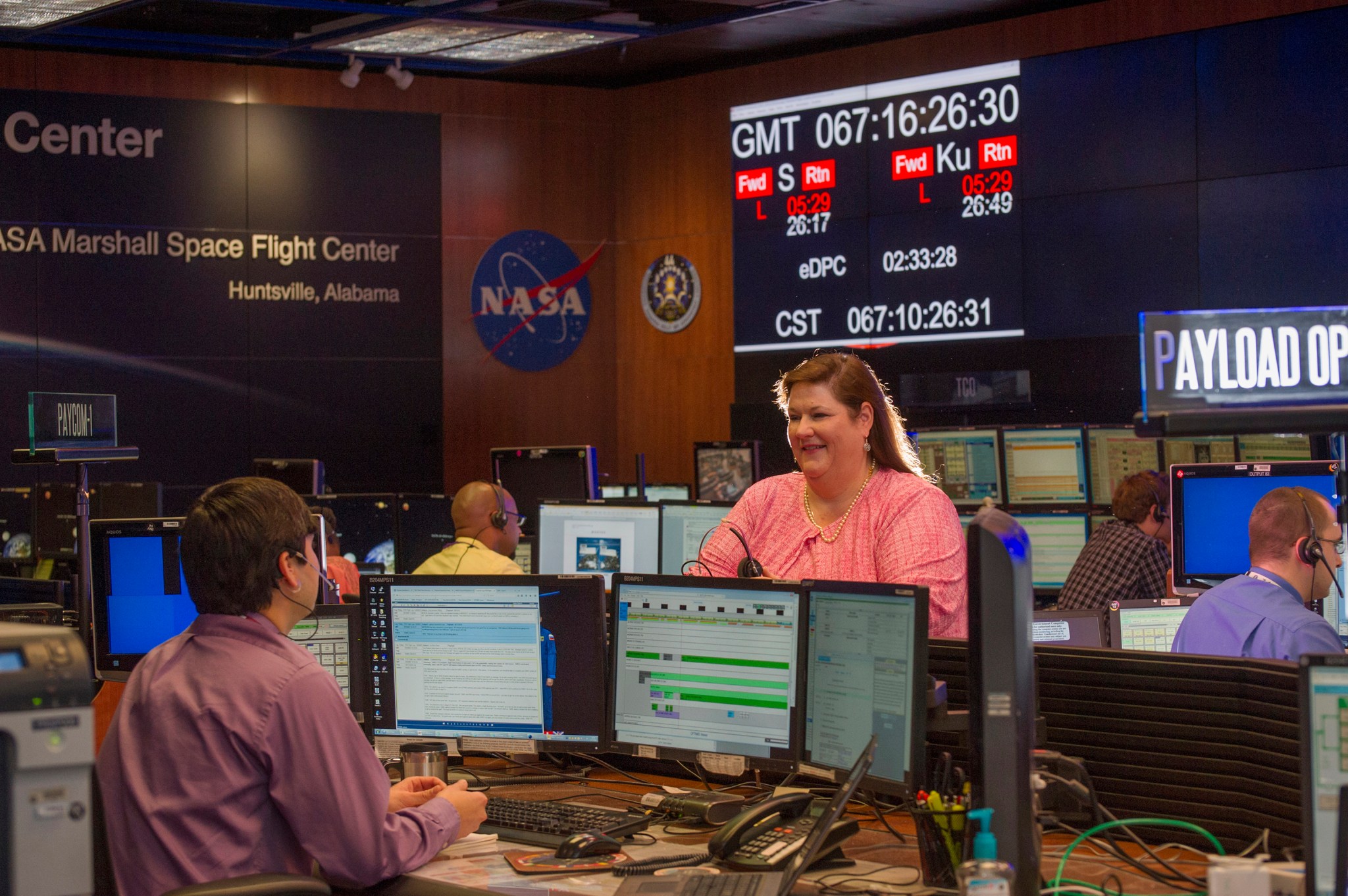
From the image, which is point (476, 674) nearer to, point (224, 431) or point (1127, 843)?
point (1127, 843)

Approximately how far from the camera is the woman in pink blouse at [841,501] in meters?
3.05

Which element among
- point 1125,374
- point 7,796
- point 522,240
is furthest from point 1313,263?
point 7,796

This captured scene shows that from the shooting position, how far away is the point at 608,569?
17.9 ft

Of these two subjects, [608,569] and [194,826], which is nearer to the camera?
[194,826]

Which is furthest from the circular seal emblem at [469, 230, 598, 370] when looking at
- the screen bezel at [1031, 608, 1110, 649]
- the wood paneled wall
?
the screen bezel at [1031, 608, 1110, 649]

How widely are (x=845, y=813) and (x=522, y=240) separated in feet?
24.9

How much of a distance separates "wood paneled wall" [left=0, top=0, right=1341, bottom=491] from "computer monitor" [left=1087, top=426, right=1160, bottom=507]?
10.8 feet

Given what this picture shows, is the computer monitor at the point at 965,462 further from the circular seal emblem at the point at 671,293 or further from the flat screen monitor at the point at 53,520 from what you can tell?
the flat screen monitor at the point at 53,520

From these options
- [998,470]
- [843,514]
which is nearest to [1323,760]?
[843,514]

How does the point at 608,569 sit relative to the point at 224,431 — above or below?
below

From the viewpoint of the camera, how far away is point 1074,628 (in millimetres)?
4133

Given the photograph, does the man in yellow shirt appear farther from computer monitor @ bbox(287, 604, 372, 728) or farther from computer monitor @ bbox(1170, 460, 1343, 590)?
computer monitor @ bbox(1170, 460, 1343, 590)

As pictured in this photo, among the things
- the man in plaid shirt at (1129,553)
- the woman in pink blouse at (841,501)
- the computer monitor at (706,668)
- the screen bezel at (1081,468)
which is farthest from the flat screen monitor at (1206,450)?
the computer monitor at (706,668)

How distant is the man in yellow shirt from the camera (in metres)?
4.85
